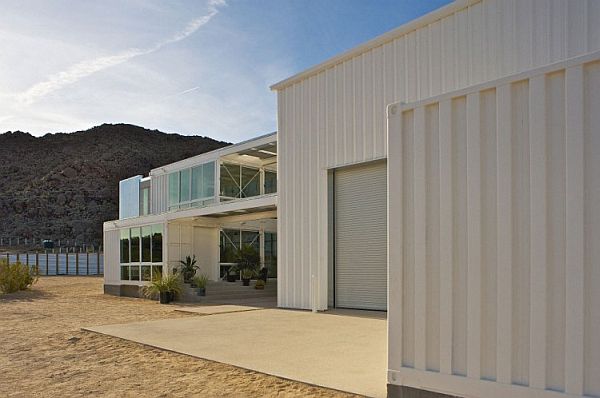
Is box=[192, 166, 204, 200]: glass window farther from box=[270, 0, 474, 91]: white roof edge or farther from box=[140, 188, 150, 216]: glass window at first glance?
box=[270, 0, 474, 91]: white roof edge

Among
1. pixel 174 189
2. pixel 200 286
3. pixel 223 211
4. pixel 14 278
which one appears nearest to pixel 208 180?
pixel 174 189

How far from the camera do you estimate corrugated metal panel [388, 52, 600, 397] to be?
358 centimetres

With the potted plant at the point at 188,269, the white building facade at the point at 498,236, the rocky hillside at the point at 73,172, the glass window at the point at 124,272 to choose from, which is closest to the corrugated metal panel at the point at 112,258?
the glass window at the point at 124,272

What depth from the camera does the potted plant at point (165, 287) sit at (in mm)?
A: 16141

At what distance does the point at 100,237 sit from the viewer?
179 ft

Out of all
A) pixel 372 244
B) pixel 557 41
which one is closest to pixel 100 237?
pixel 372 244

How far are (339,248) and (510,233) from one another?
8.88m

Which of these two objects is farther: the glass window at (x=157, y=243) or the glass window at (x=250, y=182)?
the glass window at (x=250, y=182)

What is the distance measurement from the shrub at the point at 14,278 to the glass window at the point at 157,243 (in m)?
6.58

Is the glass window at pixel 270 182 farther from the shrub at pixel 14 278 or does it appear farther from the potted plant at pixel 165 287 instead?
the shrub at pixel 14 278

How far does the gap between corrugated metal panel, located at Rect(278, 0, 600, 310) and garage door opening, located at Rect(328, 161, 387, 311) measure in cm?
34

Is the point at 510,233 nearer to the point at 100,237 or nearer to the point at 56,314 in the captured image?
the point at 56,314

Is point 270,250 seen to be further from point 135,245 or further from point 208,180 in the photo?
point 135,245

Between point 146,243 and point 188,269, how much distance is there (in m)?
2.09
